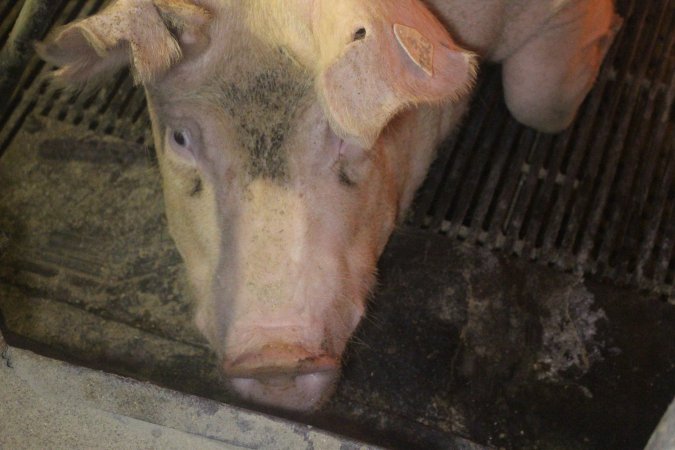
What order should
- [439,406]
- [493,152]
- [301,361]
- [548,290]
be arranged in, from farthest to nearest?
[493,152]
[548,290]
[439,406]
[301,361]

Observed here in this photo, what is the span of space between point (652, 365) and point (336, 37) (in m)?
1.58

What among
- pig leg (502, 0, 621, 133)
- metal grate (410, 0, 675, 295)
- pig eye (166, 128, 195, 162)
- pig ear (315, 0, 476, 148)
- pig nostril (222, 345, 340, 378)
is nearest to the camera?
pig ear (315, 0, 476, 148)

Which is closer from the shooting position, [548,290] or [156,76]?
[156,76]

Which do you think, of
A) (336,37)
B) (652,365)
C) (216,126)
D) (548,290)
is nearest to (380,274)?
(548,290)

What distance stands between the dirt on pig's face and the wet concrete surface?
2.06ft

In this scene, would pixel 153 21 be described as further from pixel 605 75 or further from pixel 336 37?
pixel 605 75

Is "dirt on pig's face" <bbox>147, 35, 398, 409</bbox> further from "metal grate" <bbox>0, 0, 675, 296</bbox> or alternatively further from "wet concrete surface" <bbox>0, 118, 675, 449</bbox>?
"metal grate" <bbox>0, 0, 675, 296</bbox>

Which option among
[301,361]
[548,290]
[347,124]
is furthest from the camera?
[548,290]

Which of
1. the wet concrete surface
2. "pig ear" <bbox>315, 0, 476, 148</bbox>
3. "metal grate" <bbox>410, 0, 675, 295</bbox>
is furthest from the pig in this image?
"metal grate" <bbox>410, 0, 675, 295</bbox>

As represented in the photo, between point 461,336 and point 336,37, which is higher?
point 336,37

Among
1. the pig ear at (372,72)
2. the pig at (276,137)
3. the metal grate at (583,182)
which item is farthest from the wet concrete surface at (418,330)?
the pig ear at (372,72)

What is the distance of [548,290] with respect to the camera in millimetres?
2463

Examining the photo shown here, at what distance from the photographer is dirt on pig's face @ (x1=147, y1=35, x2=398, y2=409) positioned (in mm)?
1516

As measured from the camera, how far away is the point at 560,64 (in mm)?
2492
